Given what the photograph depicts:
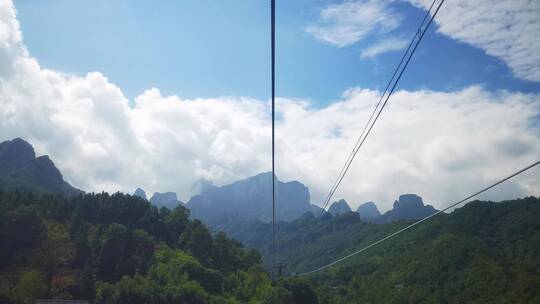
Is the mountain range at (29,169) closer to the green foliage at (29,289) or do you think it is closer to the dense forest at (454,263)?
the green foliage at (29,289)

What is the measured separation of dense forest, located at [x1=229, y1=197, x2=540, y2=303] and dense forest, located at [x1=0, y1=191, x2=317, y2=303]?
17.3 m

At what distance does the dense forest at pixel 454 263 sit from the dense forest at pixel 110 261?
1732 centimetres

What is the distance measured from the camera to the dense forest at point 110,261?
179ft

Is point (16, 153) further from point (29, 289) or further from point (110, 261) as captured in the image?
point (29, 289)

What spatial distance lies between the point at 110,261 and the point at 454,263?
193 ft

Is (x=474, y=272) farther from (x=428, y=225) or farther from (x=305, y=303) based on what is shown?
(x=428, y=225)

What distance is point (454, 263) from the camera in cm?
8388

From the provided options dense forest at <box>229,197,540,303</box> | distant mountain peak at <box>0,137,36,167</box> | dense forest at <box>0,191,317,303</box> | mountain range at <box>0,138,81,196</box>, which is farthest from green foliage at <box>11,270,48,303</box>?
distant mountain peak at <box>0,137,36,167</box>

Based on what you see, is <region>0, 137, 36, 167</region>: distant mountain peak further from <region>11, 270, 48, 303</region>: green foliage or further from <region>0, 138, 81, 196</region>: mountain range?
<region>11, 270, 48, 303</region>: green foliage

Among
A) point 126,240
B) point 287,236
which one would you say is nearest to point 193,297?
point 126,240

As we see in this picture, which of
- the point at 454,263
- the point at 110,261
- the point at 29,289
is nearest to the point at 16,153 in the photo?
the point at 110,261

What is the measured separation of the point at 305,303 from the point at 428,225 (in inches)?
2358

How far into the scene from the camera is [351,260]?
12400cm

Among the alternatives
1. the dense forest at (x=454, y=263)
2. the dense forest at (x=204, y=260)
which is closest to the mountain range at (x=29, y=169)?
the dense forest at (x=204, y=260)
